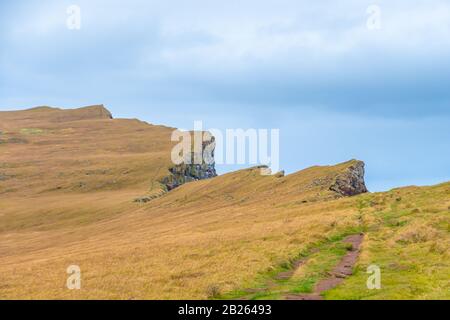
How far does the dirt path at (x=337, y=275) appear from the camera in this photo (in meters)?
26.7

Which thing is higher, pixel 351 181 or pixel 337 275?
pixel 351 181

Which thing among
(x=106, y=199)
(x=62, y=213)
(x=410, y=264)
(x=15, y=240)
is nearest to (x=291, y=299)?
(x=410, y=264)

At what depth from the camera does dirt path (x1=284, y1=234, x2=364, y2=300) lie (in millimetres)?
26703

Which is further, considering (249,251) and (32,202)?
(32,202)

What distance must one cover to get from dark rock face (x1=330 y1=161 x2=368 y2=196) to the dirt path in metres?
48.9

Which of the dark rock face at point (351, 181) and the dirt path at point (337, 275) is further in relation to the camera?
the dark rock face at point (351, 181)

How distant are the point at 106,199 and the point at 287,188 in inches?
3208

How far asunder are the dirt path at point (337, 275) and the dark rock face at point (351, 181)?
48.9 m

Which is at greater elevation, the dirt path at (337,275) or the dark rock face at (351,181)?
the dark rock face at (351,181)

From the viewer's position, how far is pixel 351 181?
99625 millimetres

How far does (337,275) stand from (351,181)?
69179mm

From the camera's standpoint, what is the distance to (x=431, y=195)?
224ft
